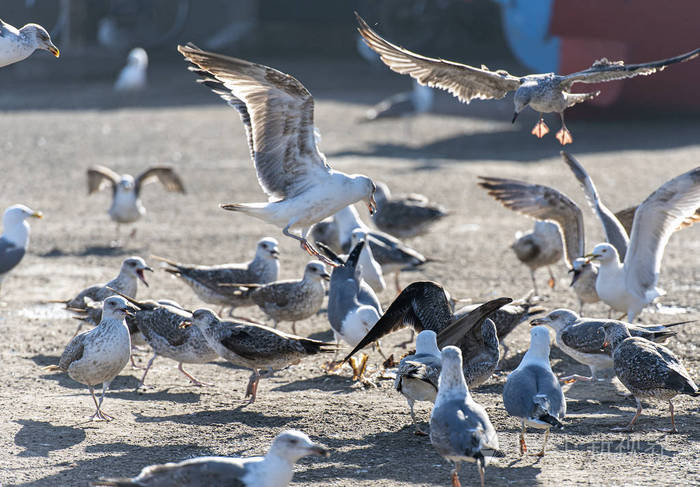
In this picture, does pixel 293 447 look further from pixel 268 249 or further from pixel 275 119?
pixel 268 249

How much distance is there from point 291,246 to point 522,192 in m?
3.39

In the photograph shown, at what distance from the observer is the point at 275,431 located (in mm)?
5953

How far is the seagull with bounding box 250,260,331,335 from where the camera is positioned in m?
7.80

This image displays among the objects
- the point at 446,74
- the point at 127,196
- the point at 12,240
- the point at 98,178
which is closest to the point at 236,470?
the point at 446,74

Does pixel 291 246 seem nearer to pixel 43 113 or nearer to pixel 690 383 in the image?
pixel 690 383

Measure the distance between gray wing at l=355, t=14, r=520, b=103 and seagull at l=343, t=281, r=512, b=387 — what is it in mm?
1672

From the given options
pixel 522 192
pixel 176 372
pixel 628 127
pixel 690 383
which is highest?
pixel 628 127

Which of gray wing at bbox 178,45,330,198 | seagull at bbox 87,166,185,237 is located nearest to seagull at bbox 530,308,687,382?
gray wing at bbox 178,45,330,198

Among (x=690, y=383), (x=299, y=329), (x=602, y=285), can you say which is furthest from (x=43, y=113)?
(x=690, y=383)

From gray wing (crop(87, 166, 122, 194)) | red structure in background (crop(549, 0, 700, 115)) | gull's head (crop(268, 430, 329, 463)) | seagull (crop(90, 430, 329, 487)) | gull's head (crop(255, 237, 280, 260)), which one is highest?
red structure in background (crop(549, 0, 700, 115))

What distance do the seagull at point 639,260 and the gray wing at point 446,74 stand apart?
148cm

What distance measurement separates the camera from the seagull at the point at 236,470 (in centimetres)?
440

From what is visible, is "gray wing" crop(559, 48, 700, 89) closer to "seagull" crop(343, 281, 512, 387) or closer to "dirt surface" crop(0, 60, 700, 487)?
"seagull" crop(343, 281, 512, 387)

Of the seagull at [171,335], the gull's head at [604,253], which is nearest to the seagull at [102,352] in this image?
the seagull at [171,335]
